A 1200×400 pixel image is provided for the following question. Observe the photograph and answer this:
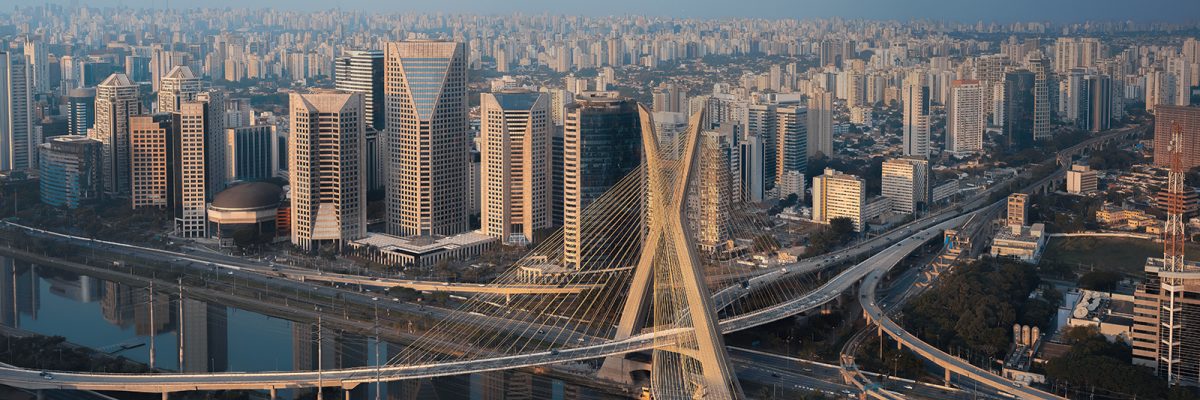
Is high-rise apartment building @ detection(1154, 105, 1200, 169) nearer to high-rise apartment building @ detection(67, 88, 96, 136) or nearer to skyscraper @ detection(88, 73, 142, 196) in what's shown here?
skyscraper @ detection(88, 73, 142, 196)

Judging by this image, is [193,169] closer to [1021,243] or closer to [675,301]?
[675,301]

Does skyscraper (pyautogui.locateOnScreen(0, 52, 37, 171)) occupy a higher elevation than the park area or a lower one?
higher

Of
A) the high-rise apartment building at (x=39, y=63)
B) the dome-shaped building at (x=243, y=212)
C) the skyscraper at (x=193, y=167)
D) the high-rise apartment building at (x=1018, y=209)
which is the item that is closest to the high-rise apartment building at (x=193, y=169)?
the skyscraper at (x=193, y=167)

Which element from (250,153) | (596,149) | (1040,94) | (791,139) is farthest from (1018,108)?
(250,153)

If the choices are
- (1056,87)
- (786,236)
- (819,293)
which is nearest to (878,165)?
(786,236)

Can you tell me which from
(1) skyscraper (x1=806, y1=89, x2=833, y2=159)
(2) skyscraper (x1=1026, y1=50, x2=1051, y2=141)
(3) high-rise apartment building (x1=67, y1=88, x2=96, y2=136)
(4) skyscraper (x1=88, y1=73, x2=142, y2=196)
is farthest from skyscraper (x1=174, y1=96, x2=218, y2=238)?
(2) skyscraper (x1=1026, y1=50, x2=1051, y2=141)

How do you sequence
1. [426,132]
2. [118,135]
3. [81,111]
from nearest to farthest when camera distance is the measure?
[426,132], [118,135], [81,111]

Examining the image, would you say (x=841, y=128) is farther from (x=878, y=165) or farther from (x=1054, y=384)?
(x=1054, y=384)
